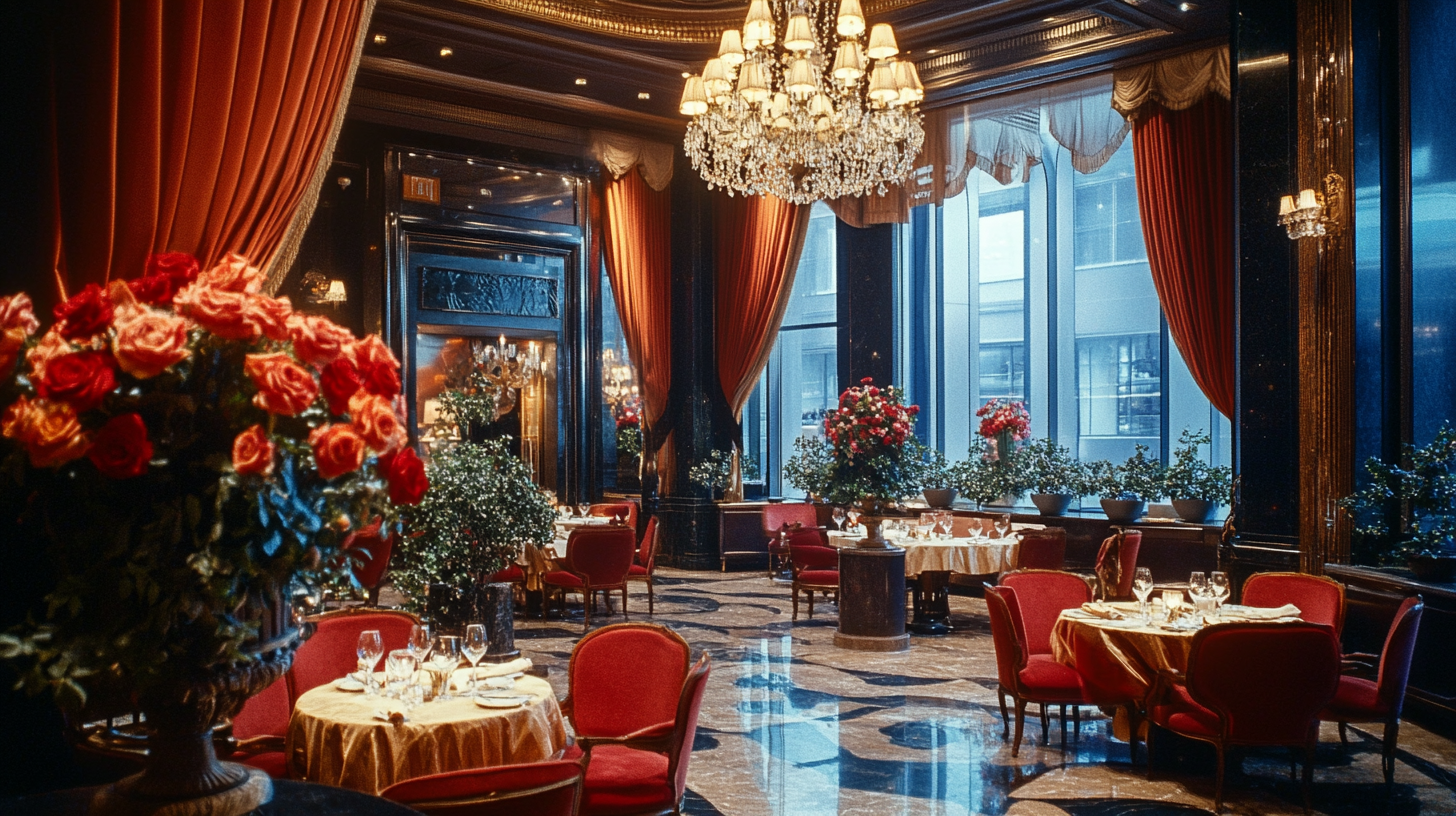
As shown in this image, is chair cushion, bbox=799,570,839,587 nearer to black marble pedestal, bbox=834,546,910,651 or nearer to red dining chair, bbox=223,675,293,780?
black marble pedestal, bbox=834,546,910,651

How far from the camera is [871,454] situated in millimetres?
7926

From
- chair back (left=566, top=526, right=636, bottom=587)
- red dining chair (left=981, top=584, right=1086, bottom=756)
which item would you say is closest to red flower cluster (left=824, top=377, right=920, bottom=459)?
chair back (left=566, top=526, right=636, bottom=587)

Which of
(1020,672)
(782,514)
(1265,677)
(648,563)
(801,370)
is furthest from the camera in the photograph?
(801,370)

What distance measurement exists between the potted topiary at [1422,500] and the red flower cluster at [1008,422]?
13.4 feet

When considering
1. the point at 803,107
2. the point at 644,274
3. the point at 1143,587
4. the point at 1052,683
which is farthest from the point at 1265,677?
the point at 644,274

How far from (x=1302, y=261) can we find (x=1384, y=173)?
0.67 m

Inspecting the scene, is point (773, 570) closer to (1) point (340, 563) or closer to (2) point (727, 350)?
(2) point (727, 350)

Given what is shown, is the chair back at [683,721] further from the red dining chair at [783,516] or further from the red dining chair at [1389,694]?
the red dining chair at [783,516]

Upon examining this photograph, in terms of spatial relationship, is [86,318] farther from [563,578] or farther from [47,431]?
[563,578]

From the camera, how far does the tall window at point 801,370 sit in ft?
41.2

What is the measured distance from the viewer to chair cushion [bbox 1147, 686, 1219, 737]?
4449 millimetres

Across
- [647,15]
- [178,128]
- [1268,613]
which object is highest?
[647,15]

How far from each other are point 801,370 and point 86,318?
11343 millimetres

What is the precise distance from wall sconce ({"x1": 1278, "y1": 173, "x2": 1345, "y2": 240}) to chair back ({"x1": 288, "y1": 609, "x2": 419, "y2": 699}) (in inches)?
203
